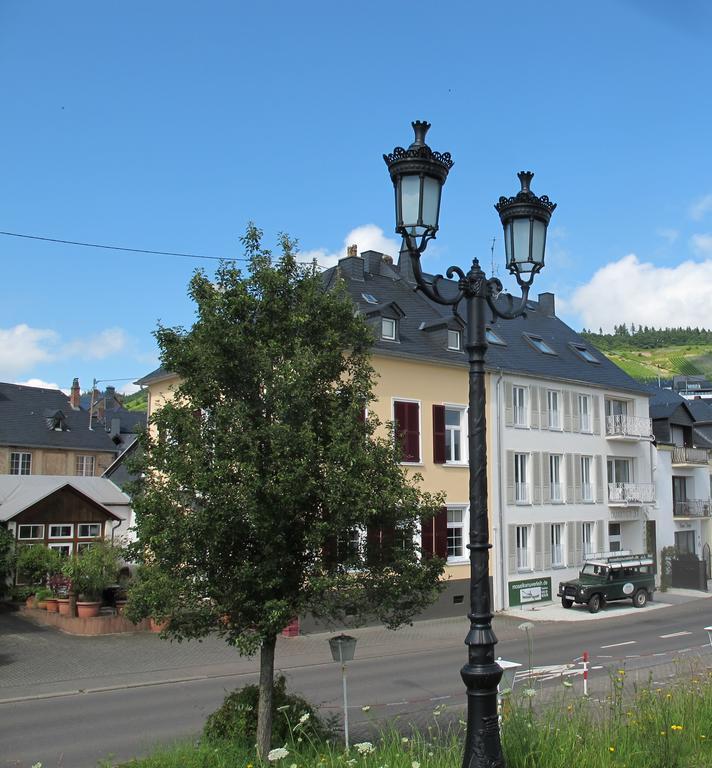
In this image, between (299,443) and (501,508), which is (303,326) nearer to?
(299,443)

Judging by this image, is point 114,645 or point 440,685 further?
point 114,645

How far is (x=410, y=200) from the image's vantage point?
22.9 feet

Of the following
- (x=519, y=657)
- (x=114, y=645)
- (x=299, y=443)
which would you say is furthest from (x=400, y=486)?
(x=114, y=645)

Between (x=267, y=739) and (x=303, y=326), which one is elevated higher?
(x=303, y=326)

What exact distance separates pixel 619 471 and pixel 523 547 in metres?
8.92

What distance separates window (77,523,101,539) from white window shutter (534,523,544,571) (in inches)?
660

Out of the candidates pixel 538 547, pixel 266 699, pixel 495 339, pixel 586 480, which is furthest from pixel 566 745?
pixel 586 480

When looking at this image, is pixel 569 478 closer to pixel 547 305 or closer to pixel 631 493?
pixel 631 493

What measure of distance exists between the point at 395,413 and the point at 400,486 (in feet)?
56.3

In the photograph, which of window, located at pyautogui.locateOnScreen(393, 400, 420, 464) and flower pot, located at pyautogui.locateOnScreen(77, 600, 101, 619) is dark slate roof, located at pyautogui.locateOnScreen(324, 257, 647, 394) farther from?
flower pot, located at pyautogui.locateOnScreen(77, 600, 101, 619)

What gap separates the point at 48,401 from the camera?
47562mm

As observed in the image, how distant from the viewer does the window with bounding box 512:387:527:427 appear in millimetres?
30453

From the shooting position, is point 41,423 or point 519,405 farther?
point 41,423

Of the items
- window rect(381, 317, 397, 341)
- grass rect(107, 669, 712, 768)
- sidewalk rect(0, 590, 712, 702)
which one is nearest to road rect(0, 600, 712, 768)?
sidewalk rect(0, 590, 712, 702)
